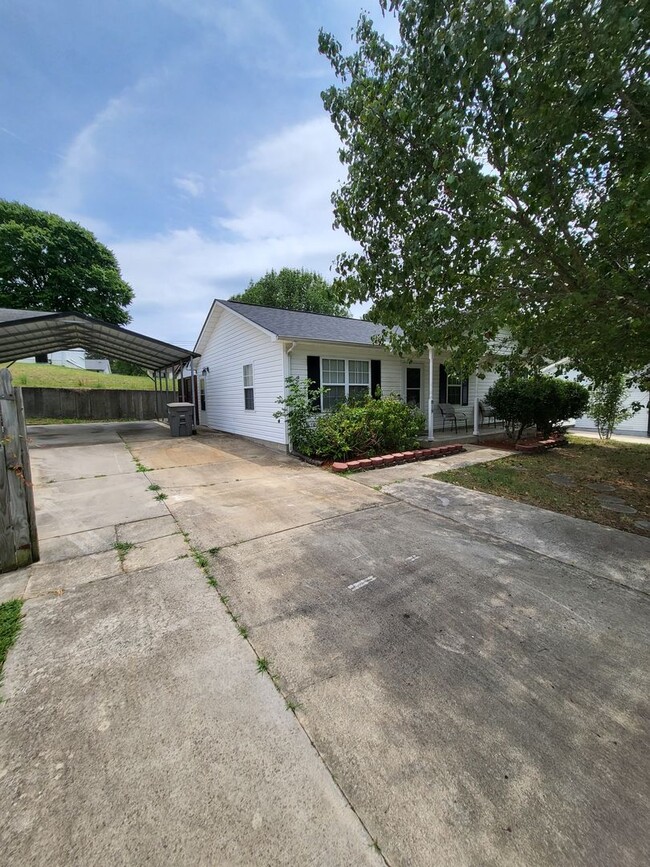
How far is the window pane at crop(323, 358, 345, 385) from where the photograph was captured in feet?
29.8

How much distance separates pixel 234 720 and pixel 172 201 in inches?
501

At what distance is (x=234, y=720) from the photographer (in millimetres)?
1699

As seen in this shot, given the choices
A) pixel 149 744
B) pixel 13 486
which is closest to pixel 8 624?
pixel 13 486

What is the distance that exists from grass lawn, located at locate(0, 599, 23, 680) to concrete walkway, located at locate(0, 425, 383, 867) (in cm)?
A: 5

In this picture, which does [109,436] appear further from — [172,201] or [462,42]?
[462,42]

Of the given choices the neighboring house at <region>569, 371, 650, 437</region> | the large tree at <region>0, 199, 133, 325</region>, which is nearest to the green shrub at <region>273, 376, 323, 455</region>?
the neighboring house at <region>569, 371, 650, 437</region>

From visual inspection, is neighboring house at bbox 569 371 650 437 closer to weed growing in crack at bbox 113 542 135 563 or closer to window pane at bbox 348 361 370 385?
window pane at bbox 348 361 370 385

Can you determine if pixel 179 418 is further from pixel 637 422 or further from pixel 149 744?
pixel 637 422

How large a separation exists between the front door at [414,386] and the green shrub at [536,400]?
206cm

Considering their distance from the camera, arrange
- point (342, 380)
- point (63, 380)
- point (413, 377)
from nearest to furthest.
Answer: point (342, 380), point (413, 377), point (63, 380)

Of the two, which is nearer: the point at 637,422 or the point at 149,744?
the point at 149,744

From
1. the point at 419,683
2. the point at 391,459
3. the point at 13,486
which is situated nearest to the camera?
the point at 419,683

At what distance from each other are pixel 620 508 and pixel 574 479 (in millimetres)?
1623

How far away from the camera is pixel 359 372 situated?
974cm
